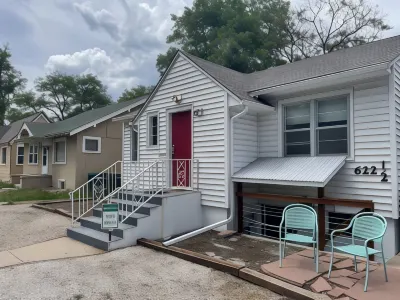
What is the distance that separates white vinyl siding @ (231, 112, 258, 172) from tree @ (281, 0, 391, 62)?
19809 millimetres

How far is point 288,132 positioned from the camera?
7.57 metres

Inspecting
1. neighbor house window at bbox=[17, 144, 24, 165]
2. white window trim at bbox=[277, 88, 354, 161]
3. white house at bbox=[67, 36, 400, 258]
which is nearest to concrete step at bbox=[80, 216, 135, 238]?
white house at bbox=[67, 36, 400, 258]

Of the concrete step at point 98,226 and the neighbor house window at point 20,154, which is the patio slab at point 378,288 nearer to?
the concrete step at point 98,226

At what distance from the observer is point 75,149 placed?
15336 mm

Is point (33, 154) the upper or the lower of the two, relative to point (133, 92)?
lower

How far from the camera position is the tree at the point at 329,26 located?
22783 millimetres

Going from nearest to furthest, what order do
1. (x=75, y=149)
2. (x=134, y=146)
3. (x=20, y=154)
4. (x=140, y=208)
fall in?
1. (x=140, y=208)
2. (x=134, y=146)
3. (x=75, y=149)
4. (x=20, y=154)

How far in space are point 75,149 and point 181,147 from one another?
9.04 m

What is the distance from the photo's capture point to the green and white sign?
18.2ft

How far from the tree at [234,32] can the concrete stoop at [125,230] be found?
Result: 20.2 metres

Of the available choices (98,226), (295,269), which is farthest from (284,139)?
(98,226)

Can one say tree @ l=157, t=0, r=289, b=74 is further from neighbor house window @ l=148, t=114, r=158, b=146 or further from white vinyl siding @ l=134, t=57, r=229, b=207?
white vinyl siding @ l=134, t=57, r=229, b=207

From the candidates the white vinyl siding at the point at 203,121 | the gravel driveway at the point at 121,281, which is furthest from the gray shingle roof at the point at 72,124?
the gravel driveway at the point at 121,281

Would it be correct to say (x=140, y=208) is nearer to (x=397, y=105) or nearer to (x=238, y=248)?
(x=238, y=248)
